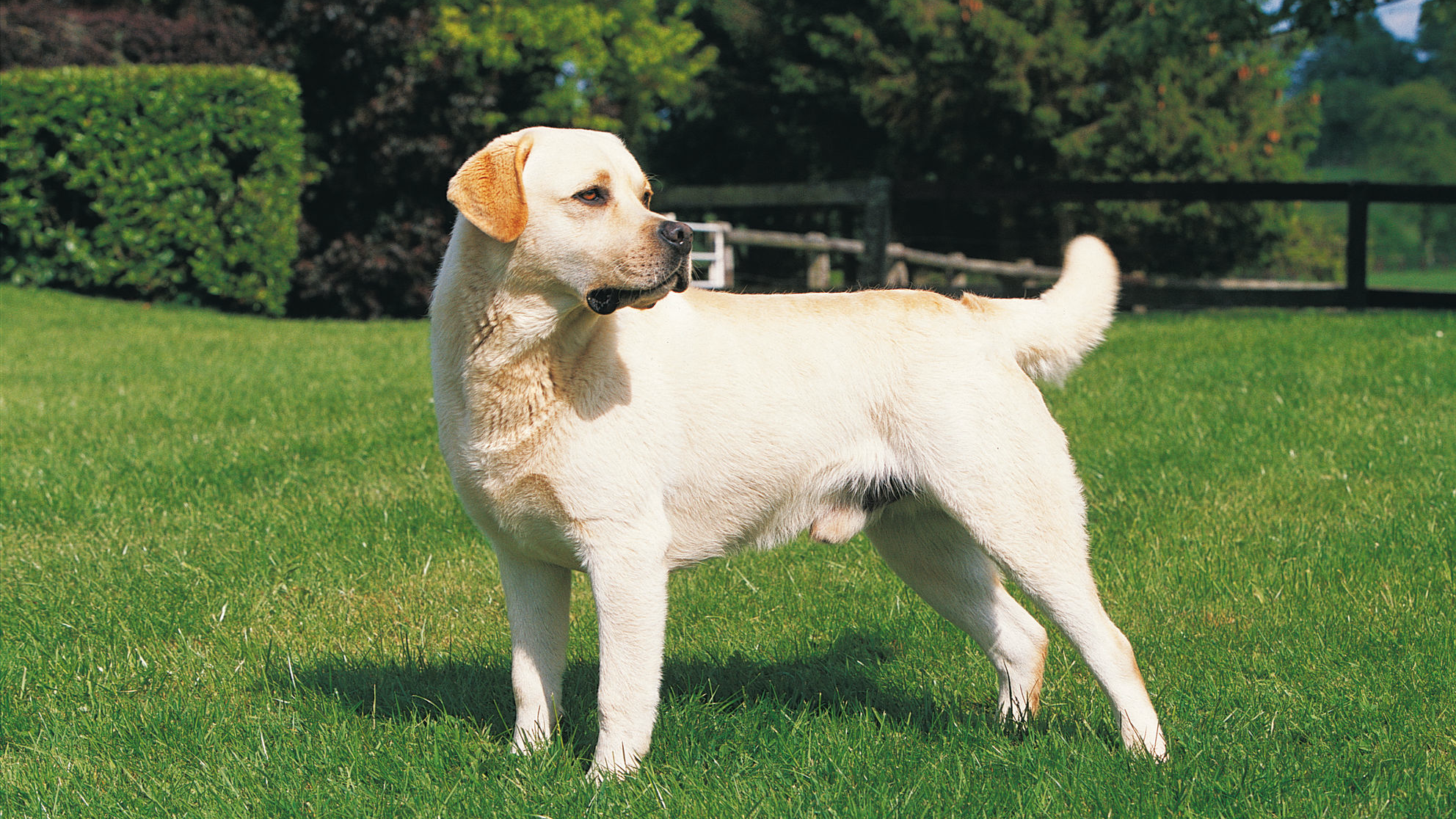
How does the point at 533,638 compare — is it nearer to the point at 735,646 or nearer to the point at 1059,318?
the point at 735,646

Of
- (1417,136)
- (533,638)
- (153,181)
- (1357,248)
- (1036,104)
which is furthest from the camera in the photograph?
(1417,136)

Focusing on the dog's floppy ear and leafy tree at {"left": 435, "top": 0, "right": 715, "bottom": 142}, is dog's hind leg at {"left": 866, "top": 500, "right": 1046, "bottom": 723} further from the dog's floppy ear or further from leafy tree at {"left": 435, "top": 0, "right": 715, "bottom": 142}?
leafy tree at {"left": 435, "top": 0, "right": 715, "bottom": 142}

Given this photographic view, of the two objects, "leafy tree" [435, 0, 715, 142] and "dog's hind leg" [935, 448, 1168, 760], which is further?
"leafy tree" [435, 0, 715, 142]

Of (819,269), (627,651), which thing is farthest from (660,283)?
(819,269)

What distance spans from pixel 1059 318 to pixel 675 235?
1.25 metres

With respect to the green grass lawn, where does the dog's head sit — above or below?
above

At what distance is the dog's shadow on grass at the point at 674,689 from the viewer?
11.6 ft

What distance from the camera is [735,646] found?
13.7 ft

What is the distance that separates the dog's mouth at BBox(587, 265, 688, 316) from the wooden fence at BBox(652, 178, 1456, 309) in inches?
317

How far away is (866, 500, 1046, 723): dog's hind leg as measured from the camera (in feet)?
11.6

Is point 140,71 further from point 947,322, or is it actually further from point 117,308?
point 947,322

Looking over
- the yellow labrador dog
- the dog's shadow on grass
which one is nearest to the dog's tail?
the yellow labrador dog

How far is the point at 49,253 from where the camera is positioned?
15.4m

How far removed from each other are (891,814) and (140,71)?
1545 centimetres
